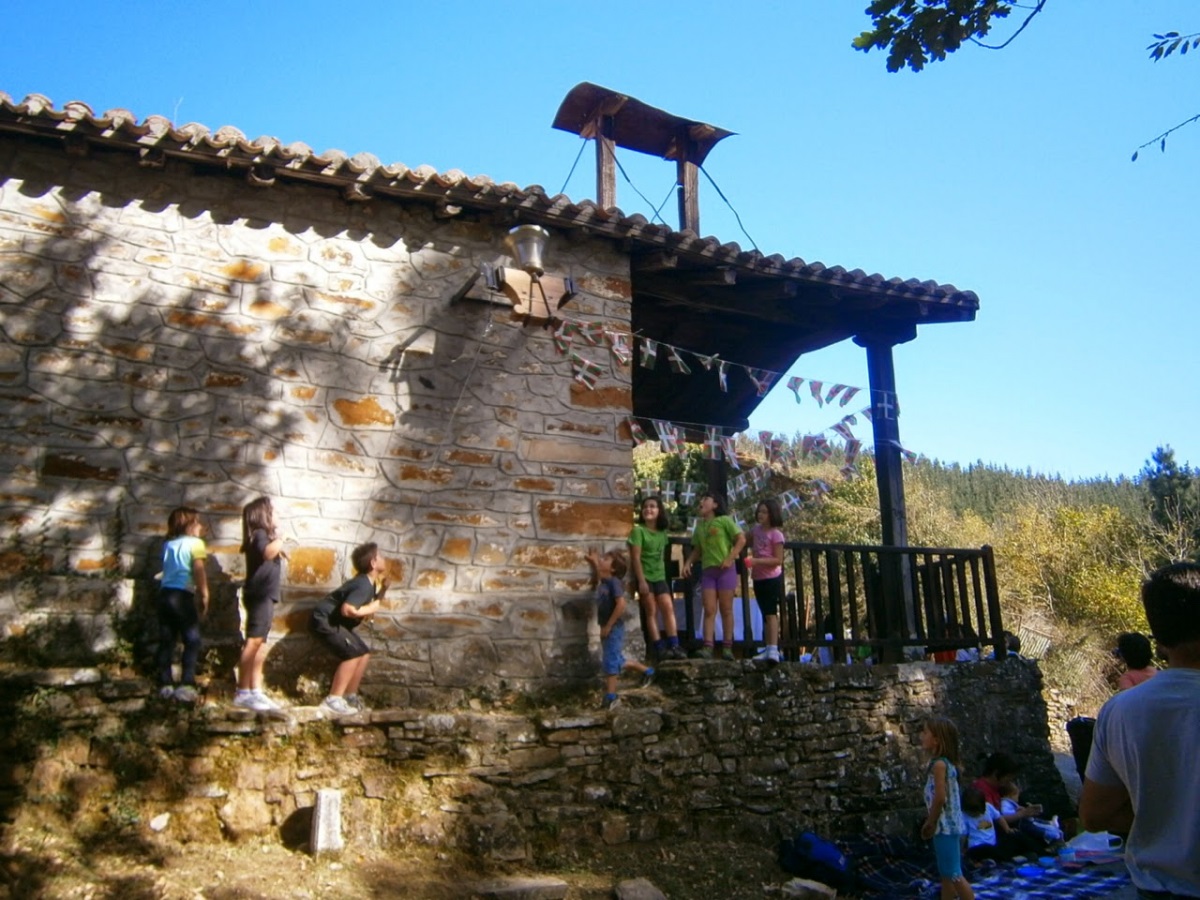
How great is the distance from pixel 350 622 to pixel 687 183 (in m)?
5.90

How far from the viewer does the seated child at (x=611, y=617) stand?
258 inches

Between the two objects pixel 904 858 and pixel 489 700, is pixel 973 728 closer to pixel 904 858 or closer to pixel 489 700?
pixel 904 858

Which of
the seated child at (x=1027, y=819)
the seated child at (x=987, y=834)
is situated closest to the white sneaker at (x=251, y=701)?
the seated child at (x=987, y=834)

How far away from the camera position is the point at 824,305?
8.52m

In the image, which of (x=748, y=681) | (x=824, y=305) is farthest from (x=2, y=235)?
(x=824, y=305)

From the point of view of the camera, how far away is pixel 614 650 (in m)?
6.61

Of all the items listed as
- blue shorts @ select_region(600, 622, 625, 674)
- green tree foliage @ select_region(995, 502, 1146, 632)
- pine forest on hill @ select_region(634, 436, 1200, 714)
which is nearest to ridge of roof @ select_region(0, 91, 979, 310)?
blue shorts @ select_region(600, 622, 625, 674)

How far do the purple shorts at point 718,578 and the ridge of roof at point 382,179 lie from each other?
94.3 inches

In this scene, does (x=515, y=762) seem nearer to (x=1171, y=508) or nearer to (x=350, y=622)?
(x=350, y=622)

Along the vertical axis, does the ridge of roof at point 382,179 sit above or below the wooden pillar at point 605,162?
below

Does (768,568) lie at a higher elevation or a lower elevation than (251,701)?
higher

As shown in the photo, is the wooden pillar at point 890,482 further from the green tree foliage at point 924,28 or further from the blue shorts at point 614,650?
the green tree foliage at point 924,28

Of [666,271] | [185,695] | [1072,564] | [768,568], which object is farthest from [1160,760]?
[1072,564]

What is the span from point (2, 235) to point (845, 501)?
20.4m
